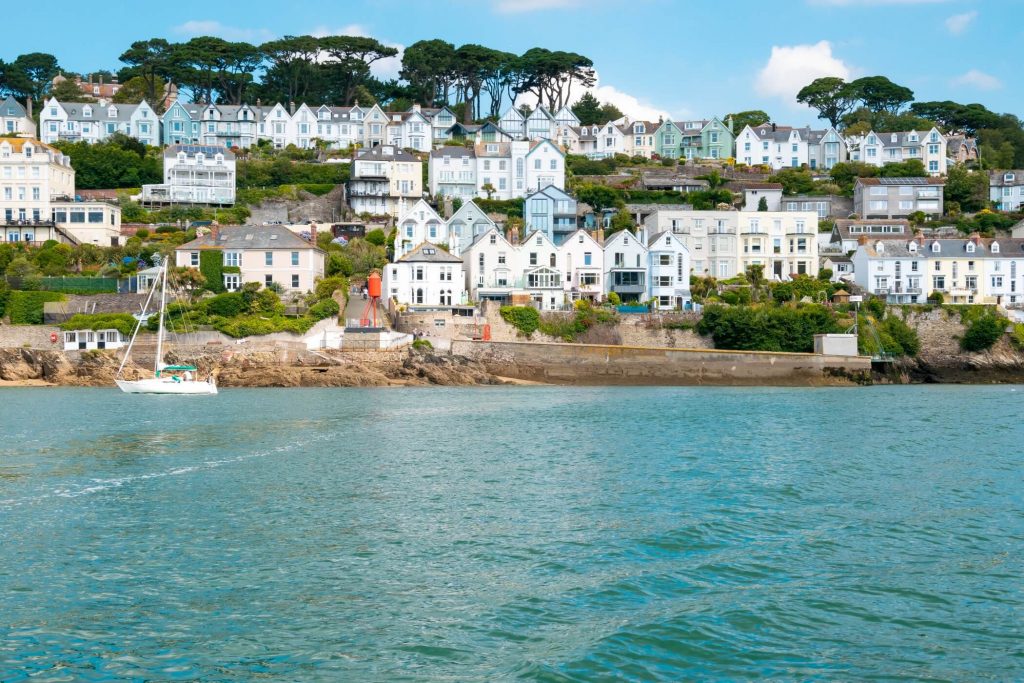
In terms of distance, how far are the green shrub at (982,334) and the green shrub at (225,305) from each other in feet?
129

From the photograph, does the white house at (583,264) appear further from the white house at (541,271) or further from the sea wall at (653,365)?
the sea wall at (653,365)

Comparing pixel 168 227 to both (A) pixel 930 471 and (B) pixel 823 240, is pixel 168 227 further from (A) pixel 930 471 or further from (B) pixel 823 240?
(A) pixel 930 471

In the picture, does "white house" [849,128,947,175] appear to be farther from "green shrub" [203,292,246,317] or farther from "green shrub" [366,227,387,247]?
"green shrub" [203,292,246,317]

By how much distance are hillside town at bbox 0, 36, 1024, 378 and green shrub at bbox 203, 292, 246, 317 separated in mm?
2509

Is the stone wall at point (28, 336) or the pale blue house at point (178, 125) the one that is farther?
the pale blue house at point (178, 125)

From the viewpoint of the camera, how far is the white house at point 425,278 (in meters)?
58.1

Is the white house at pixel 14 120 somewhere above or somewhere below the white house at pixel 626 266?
above

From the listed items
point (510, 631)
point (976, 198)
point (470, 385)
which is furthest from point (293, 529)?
point (976, 198)

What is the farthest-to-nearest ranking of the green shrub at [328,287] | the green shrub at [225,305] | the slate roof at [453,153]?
the slate roof at [453,153], the green shrub at [328,287], the green shrub at [225,305]

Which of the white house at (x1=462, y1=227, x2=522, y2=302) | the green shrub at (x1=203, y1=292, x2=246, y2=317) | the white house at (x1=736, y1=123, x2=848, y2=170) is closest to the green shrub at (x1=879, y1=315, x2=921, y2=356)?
the white house at (x1=462, y1=227, x2=522, y2=302)

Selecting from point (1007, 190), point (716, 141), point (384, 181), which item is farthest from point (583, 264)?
point (1007, 190)

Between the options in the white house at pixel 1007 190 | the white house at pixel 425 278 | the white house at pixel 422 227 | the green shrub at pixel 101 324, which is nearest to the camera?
the green shrub at pixel 101 324

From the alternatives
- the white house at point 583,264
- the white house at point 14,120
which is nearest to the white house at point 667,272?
the white house at point 583,264

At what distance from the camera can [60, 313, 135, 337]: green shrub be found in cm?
5194
